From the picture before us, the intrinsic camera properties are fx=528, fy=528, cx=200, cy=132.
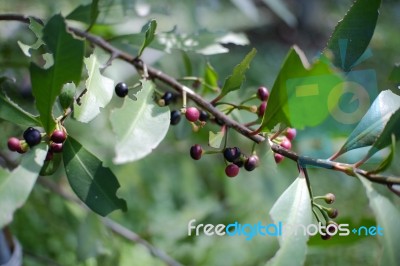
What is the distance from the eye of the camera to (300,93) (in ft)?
1.58

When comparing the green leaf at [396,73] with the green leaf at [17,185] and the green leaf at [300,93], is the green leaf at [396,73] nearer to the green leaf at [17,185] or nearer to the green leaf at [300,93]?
the green leaf at [300,93]

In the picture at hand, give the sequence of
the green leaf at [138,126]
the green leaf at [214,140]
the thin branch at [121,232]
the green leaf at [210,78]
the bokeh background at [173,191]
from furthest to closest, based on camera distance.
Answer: the thin branch at [121,232] → the bokeh background at [173,191] → the green leaf at [210,78] → the green leaf at [214,140] → the green leaf at [138,126]

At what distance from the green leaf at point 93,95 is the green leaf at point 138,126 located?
0.03 m

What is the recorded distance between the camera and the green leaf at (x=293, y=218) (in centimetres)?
47

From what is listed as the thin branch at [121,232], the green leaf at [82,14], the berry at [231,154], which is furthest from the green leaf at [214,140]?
the thin branch at [121,232]

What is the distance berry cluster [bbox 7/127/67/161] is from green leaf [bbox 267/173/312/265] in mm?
212

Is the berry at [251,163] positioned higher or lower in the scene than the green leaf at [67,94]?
lower

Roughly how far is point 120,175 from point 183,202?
291mm

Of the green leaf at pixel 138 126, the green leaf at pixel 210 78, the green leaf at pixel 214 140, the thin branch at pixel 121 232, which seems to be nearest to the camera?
the green leaf at pixel 138 126

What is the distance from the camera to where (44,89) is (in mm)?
482

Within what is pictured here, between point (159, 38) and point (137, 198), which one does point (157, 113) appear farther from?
point (137, 198)

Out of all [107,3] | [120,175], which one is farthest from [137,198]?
[107,3]

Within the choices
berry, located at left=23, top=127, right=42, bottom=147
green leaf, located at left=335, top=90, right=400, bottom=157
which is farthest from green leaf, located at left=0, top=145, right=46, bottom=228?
green leaf, located at left=335, top=90, right=400, bottom=157

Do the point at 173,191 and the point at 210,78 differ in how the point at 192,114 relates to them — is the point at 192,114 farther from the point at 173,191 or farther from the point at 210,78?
the point at 173,191
